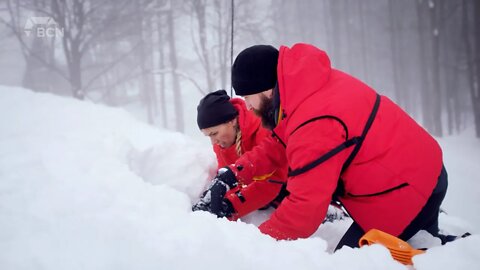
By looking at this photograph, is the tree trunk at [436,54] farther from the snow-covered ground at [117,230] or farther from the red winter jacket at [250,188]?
the snow-covered ground at [117,230]

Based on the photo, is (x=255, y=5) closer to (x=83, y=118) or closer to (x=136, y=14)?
(x=136, y=14)

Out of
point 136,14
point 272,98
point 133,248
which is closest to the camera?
point 133,248

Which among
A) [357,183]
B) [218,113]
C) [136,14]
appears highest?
[136,14]

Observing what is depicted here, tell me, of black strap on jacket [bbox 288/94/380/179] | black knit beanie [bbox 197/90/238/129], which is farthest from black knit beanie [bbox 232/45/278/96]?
black knit beanie [bbox 197/90/238/129]

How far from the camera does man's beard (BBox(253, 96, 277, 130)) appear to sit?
6.98ft

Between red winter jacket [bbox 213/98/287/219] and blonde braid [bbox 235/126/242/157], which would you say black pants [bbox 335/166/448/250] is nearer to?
red winter jacket [bbox 213/98/287/219]

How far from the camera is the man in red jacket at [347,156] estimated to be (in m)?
1.62

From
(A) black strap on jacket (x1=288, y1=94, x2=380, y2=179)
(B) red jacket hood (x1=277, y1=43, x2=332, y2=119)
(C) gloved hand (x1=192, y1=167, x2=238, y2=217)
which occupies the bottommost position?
(C) gloved hand (x1=192, y1=167, x2=238, y2=217)

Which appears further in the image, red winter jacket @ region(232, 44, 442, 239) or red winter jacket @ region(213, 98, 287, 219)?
red winter jacket @ region(213, 98, 287, 219)

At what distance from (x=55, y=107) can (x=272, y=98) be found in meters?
3.99

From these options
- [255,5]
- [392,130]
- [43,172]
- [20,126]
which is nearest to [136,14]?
[255,5]

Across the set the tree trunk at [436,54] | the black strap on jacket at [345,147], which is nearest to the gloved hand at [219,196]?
the black strap on jacket at [345,147]

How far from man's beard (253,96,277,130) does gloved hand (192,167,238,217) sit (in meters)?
0.62

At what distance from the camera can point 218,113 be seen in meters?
2.87
